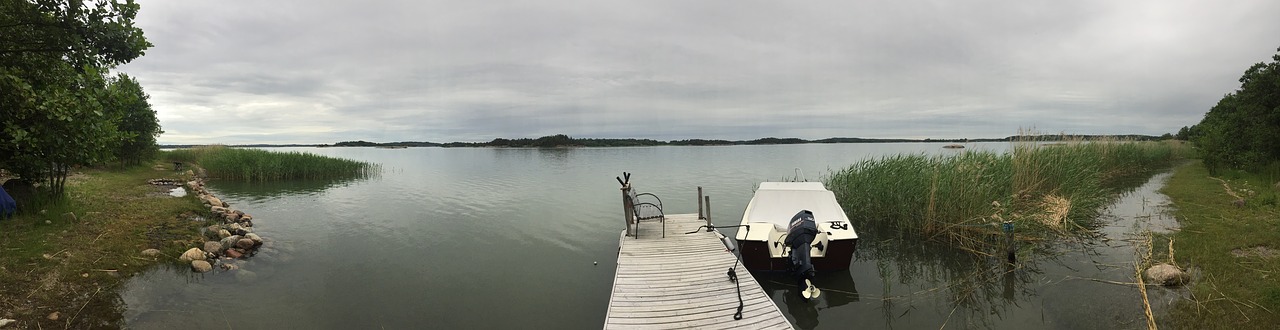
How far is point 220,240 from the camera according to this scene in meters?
11.4

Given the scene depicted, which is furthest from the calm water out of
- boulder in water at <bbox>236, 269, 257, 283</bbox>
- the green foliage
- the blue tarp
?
the green foliage

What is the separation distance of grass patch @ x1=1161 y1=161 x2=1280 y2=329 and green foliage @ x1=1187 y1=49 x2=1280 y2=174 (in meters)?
4.49

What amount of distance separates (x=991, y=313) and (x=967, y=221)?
4.06 metres

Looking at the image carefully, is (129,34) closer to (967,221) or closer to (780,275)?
(780,275)

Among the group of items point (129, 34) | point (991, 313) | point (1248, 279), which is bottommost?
point (991, 313)

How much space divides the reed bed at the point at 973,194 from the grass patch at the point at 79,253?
15585mm

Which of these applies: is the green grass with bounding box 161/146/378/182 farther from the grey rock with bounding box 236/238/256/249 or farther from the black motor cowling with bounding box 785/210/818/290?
the black motor cowling with bounding box 785/210/818/290

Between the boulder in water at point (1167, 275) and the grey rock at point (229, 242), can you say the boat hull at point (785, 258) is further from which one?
the grey rock at point (229, 242)

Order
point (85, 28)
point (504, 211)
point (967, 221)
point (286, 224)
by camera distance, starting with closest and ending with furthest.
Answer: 1. point (85, 28)
2. point (967, 221)
3. point (286, 224)
4. point (504, 211)

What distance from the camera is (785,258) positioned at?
8672mm

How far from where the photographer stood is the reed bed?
1120 cm

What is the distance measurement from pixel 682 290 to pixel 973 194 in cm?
836

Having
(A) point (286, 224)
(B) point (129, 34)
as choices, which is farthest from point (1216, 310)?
(A) point (286, 224)

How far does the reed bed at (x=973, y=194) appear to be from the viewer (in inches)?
441
